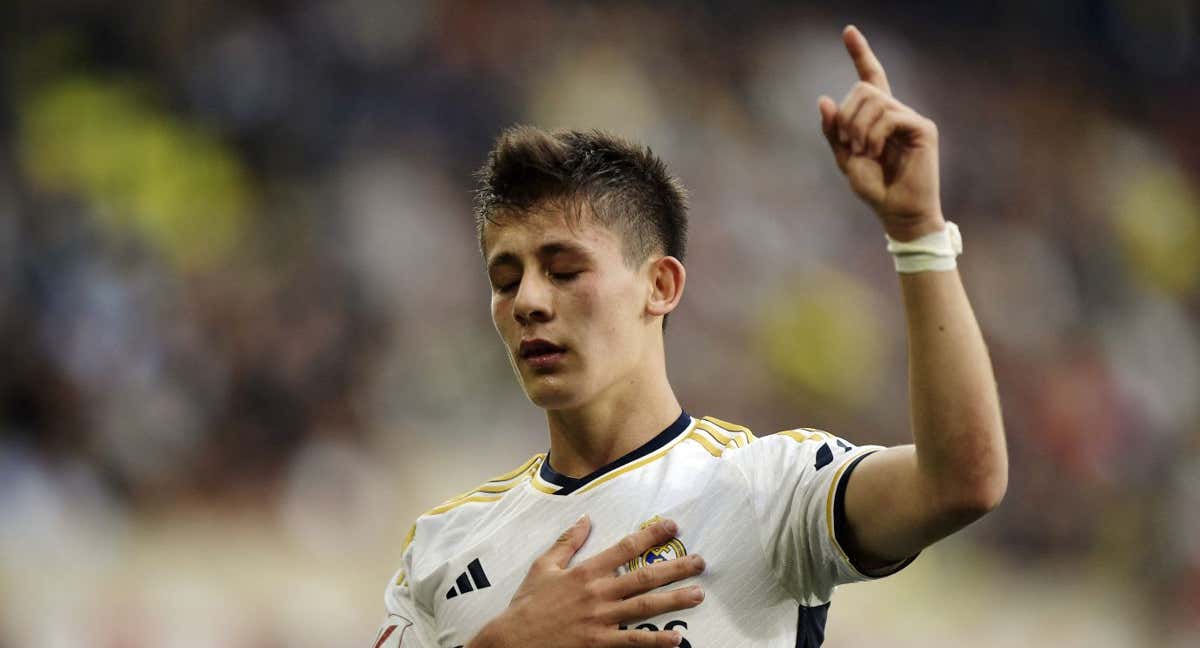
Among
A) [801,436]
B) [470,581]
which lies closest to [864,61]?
[801,436]

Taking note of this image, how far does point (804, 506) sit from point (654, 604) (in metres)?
0.34

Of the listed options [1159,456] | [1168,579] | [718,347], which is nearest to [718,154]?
[718,347]

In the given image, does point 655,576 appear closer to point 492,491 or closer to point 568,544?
point 568,544

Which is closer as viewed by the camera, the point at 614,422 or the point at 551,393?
the point at 551,393

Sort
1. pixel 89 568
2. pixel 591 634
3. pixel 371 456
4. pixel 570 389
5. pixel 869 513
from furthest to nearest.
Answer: pixel 371 456 < pixel 89 568 < pixel 570 389 < pixel 591 634 < pixel 869 513

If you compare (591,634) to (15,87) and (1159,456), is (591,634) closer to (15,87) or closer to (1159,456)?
(15,87)

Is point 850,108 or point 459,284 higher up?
point 459,284

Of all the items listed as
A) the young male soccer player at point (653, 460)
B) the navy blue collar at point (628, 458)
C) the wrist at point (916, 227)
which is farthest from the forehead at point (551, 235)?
the wrist at point (916, 227)

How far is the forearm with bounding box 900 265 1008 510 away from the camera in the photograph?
1.90m

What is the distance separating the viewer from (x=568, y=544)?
257 cm

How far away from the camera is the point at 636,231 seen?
280 centimetres

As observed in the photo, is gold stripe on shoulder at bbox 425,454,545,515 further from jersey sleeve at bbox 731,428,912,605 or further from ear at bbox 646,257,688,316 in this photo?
jersey sleeve at bbox 731,428,912,605

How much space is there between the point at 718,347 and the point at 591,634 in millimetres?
5508

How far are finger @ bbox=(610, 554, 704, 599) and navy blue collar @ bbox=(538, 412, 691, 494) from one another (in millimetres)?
370
